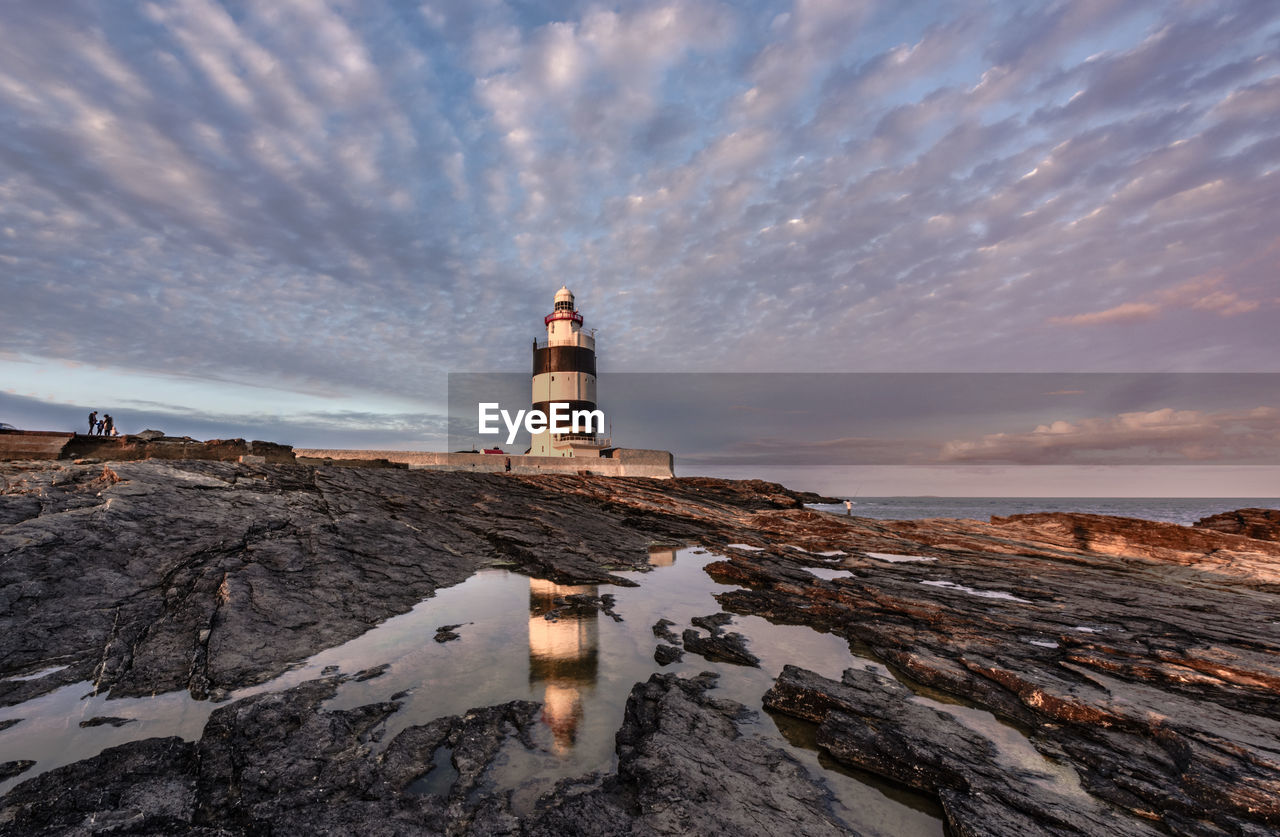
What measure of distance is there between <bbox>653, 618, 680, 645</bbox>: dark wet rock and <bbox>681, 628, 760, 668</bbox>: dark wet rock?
18cm

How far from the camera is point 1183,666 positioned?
7555 mm

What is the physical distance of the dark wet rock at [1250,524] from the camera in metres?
27.2

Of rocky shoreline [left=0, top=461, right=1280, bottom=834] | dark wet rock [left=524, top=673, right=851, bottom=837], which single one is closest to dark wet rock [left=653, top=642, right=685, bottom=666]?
rocky shoreline [left=0, top=461, right=1280, bottom=834]

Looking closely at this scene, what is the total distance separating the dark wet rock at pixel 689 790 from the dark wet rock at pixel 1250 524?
117ft

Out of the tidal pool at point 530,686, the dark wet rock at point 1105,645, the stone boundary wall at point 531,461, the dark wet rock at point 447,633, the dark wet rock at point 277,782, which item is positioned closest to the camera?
the dark wet rock at point 277,782

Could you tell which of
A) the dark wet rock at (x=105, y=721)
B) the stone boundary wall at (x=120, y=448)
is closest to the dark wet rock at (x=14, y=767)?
the dark wet rock at (x=105, y=721)

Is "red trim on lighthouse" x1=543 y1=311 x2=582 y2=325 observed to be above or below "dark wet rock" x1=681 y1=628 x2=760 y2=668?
above

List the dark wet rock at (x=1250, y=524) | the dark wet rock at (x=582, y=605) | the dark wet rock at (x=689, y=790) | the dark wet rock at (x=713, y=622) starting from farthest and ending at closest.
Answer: the dark wet rock at (x=1250, y=524)
the dark wet rock at (x=582, y=605)
the dark wet rock at (x=713, y=622)
the dark wet rock at (x=689, y=790)

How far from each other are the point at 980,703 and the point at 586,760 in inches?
212

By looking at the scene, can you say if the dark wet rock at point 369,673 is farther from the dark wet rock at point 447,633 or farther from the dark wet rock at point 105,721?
the dark wet rock at point 105,721

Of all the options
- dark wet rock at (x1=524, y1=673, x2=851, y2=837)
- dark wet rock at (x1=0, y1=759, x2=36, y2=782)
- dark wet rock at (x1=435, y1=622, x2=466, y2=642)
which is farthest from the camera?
dark wet rock at (x1=435, y1=622, x2=466, y2=642)

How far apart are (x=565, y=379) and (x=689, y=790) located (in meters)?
40.1

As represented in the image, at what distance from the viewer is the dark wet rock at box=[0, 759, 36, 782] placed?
419 cm

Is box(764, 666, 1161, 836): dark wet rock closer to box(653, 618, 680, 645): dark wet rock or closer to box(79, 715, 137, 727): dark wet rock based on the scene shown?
box(653, 618, 680, 645): dark wet rock
